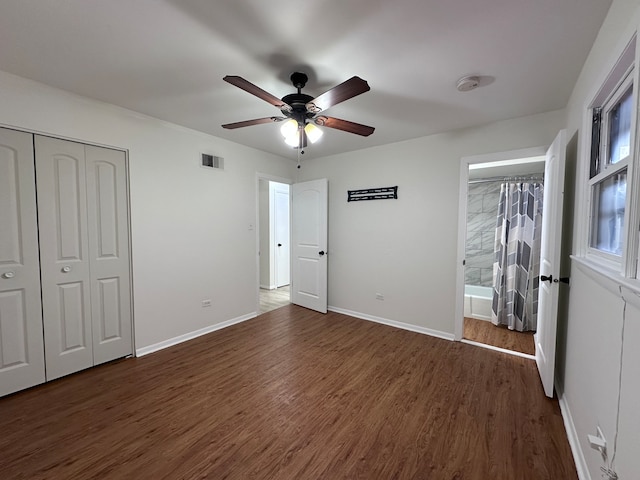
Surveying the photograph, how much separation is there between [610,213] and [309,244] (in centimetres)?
336

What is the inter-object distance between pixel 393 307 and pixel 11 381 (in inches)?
147

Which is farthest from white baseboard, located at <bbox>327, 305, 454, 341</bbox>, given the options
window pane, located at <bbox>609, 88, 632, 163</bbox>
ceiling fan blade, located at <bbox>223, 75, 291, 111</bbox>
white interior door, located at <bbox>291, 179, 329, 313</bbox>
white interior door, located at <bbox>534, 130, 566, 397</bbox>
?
ceiling fan blade, located at <bbox>223, 75, 291, 111</bbox>

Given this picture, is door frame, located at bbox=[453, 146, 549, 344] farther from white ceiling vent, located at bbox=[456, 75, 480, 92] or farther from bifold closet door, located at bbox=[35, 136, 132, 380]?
bifold closet door, located at bbox=[35, 136, 132, 380]

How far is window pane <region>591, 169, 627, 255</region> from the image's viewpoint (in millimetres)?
1294

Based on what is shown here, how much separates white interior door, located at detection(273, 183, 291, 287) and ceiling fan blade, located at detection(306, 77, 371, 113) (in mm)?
3832

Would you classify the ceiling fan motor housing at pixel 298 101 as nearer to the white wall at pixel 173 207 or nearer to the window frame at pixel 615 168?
the window frame at pixel 615 168

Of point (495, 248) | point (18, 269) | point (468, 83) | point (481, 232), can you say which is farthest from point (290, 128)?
point (481, 232)

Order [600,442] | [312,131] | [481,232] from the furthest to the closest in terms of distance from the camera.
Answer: [481,232] → [312,131] → [600,442]

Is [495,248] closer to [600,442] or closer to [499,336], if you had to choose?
[499,336]

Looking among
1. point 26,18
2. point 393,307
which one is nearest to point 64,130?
point 26,18

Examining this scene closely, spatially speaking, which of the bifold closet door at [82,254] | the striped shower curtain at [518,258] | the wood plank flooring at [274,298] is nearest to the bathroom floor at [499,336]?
the striped shower curtain at [518,258]

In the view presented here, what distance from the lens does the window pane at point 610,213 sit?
129 centimetres

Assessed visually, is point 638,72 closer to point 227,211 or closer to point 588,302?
point 588,302

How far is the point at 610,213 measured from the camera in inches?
56.6
